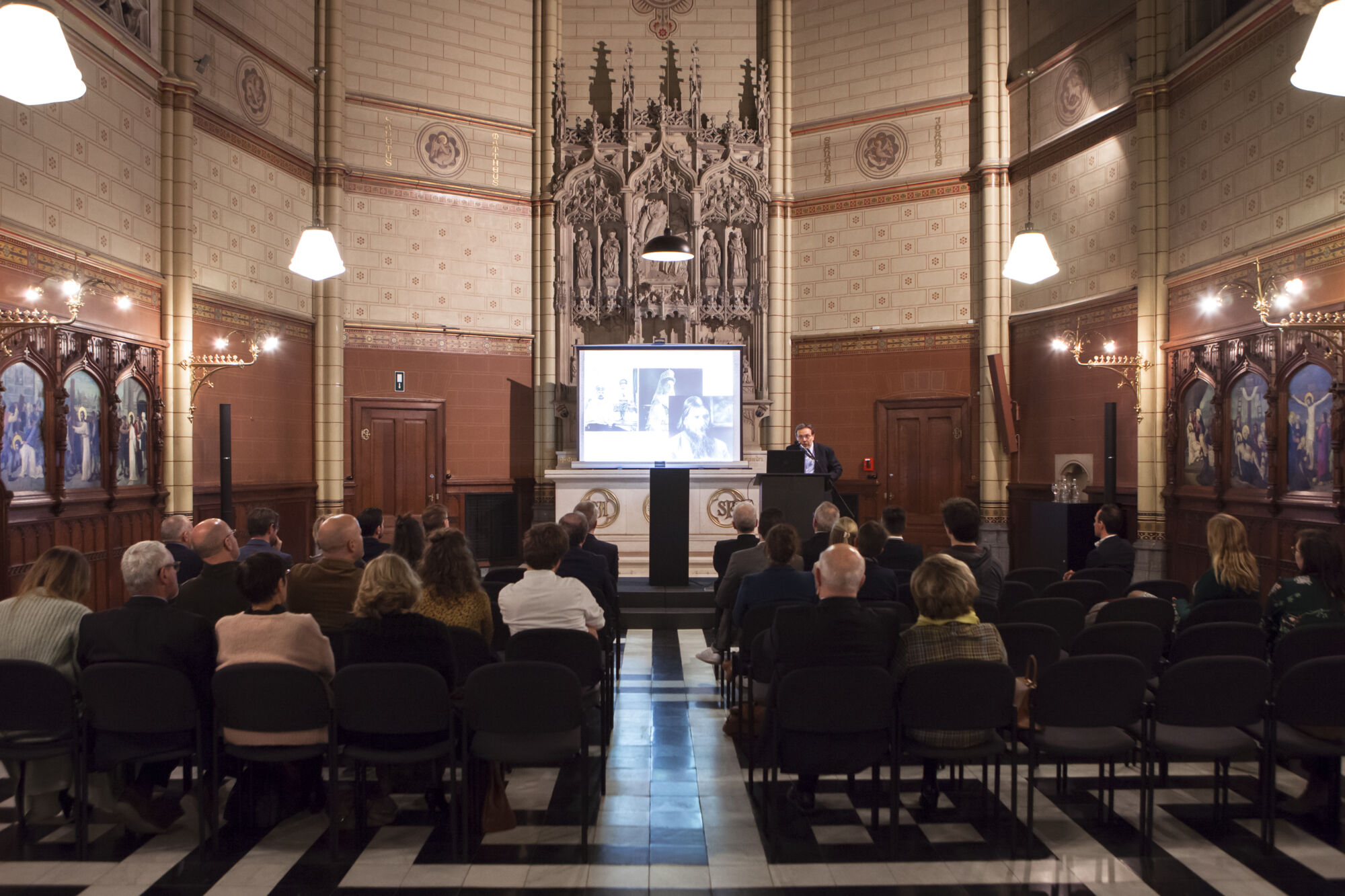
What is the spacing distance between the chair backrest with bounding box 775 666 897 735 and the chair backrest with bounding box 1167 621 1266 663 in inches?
62.6

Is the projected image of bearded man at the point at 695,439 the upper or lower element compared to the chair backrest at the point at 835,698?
upper

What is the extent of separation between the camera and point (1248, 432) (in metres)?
8.39

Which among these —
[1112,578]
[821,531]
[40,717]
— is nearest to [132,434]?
[40,717]

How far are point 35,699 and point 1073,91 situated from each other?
11.5 m

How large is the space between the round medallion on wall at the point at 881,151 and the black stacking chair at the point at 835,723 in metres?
10.4

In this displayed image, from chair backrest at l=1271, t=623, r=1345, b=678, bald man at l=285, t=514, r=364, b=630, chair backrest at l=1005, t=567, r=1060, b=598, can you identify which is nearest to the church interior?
chair backrest at l=1271, t=623, r=1345, b=678

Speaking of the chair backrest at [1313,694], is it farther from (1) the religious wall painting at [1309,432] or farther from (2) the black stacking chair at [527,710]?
(1) the religious wall painting at [1309,432]

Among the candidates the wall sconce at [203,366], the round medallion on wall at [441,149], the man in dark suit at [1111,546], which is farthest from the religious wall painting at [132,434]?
the man in dark suit at [1111,546]

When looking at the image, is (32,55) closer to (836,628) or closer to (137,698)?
(137,698)

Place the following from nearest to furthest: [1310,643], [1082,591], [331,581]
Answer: [1310,643] → [331,581] → [1082,591]

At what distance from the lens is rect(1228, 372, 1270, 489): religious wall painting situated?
8.20m

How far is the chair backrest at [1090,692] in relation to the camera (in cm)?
380

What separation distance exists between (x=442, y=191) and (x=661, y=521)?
627 centimetres

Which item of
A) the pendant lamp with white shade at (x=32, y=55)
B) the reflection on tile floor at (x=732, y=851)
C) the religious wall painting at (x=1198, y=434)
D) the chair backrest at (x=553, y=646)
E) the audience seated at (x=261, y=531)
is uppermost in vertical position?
the pendant lamp with white shade at (x=32, y=55)
